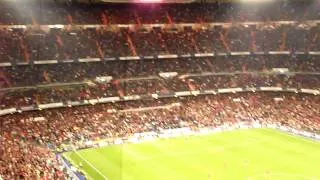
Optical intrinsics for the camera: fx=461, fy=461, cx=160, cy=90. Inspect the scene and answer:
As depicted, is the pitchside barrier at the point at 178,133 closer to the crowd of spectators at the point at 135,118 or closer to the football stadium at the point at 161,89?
the football stadium at the point at 161,89

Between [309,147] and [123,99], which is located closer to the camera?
[309,147]

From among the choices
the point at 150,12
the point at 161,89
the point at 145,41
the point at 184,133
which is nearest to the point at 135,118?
the point at 184,133

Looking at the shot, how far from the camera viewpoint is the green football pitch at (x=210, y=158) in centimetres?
2852

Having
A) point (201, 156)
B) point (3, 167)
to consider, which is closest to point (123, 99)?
point (201, 156)

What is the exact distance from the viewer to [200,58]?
48875mm

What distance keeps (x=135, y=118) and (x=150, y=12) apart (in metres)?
14.5

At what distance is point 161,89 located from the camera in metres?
44.3

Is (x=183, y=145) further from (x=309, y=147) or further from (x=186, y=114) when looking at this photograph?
(x=309, y=147)

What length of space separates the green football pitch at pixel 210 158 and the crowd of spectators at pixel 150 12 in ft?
51.7

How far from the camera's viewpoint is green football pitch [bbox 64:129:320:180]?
28.5 metres

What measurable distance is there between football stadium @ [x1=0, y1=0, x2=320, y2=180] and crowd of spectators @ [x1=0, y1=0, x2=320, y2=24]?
11 cm

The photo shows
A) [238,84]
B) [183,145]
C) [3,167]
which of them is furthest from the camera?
[238,84]

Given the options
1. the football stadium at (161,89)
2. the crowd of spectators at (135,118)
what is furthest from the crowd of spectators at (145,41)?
the crowd of spectators at (135,118)

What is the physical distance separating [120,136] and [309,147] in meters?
14.6
